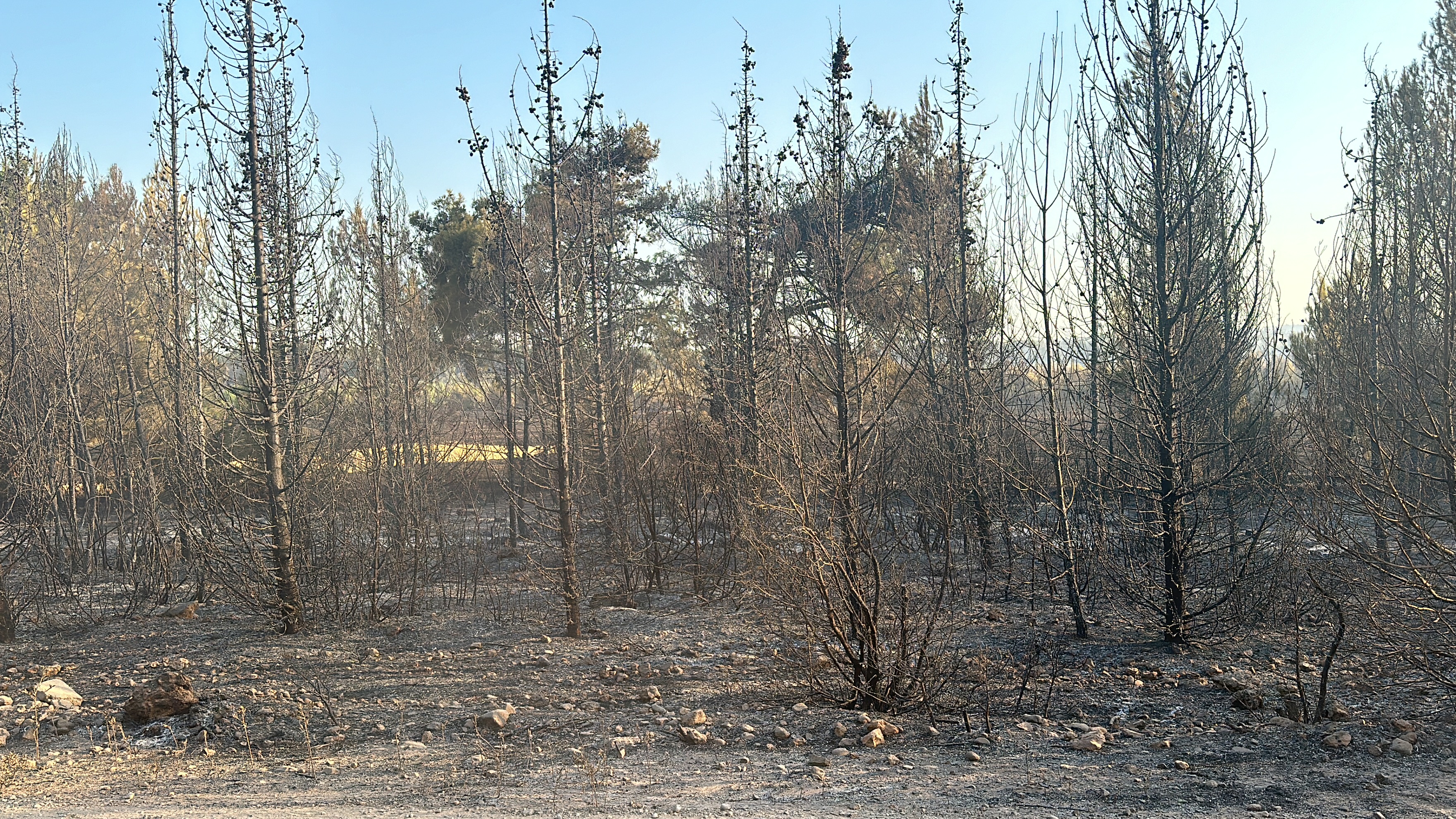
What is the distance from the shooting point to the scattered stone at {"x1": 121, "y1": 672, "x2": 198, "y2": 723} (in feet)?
20.3

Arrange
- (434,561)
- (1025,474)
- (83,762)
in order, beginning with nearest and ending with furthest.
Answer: (83,762), (1025,474), (434,561)

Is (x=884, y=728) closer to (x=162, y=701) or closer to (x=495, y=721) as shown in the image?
(x=495, y=721)

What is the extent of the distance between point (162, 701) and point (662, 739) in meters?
3.39

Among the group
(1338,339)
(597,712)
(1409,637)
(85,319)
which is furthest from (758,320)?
(1338,339)

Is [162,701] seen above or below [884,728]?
above

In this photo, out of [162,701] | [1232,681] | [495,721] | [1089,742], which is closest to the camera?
[1089,742]

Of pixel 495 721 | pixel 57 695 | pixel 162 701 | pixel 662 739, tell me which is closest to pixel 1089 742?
pixel 662 739

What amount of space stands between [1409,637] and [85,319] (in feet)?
46.9

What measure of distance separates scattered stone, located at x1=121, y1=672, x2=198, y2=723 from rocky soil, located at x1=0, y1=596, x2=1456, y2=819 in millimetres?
14

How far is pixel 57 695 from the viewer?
6645 millimetres

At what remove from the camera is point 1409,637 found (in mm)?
6555

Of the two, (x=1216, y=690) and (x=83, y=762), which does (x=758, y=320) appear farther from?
(x=83, y=762)

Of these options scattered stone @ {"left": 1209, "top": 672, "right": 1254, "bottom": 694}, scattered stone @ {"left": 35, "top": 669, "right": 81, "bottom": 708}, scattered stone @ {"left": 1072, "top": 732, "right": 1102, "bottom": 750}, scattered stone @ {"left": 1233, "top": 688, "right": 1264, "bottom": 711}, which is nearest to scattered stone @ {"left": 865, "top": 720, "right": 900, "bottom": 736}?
scattered stone @ {"left": 1072, "top": 732, "right": 1102, "bottom": 750}

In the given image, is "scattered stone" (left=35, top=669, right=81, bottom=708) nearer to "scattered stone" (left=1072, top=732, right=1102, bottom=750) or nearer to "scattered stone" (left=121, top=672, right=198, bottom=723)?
"scattered stone" (left=121, top=672, right=198, bottom=723)
